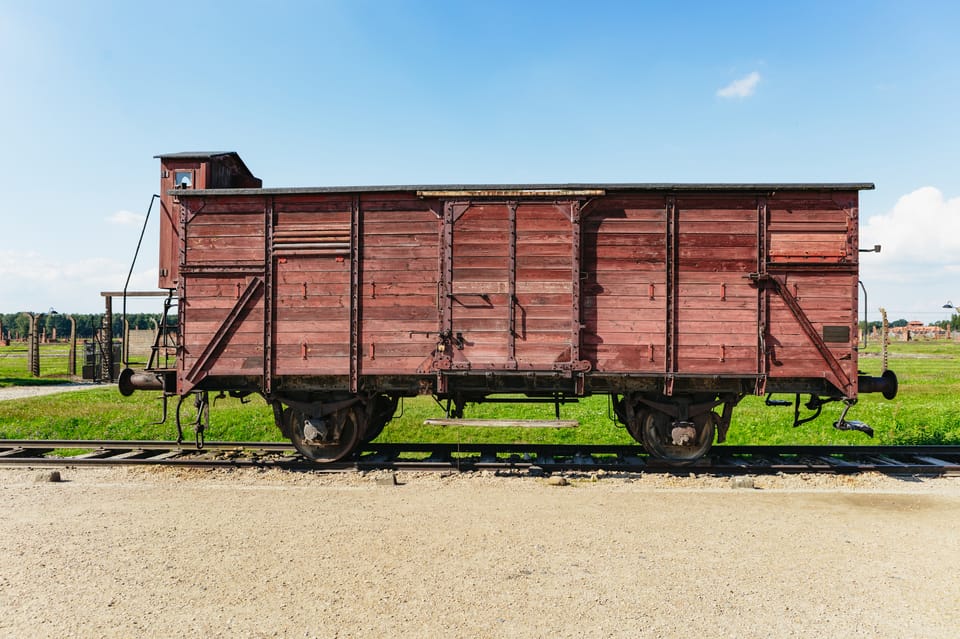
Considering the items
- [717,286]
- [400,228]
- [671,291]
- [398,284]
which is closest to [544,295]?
[671,291]

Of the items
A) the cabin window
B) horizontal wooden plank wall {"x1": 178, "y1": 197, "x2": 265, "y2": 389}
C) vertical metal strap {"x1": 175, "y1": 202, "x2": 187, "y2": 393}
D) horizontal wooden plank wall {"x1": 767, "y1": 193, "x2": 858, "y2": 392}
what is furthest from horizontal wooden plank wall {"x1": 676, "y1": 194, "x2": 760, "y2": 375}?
the cabin window

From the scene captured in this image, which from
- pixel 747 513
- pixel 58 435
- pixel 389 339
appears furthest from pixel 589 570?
pixel 58 435

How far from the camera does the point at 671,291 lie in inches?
350

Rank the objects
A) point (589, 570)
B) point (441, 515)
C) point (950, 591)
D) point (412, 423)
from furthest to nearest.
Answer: point (412, 423) < point (441, 515) < point (589, 570) < point (950, 591)

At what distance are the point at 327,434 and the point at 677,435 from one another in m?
5.72

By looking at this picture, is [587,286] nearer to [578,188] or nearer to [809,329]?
[578,188]

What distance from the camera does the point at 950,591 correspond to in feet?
16.2

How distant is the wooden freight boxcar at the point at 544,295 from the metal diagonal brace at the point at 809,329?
22 millimetres

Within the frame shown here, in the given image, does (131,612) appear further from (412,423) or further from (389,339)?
(412,423)

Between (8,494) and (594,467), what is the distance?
27.7 feet

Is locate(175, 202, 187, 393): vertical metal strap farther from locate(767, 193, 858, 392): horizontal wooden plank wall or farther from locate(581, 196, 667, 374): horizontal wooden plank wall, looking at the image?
locate(767, 193, 858, 392): horizontal wooden plank wall

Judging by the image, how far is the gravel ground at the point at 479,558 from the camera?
4.36 meters

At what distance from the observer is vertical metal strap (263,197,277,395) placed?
30.2 ft

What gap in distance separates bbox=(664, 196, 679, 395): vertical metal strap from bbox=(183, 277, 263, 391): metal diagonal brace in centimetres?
656
